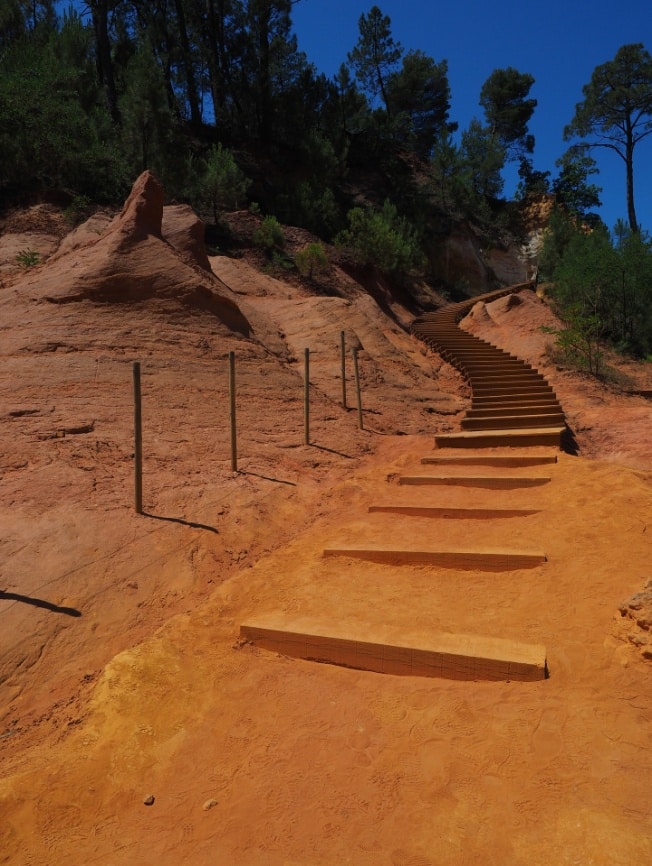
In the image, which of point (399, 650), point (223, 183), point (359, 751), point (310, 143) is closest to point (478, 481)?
point (399, 650)

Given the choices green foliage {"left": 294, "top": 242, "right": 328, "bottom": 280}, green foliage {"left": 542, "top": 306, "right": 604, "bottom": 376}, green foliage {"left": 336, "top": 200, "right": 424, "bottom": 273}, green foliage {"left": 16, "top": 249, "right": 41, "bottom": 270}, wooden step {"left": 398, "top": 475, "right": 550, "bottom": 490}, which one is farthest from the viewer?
green foliage {"left": 336, "top": 200, "right": 424, "bottom": 273}

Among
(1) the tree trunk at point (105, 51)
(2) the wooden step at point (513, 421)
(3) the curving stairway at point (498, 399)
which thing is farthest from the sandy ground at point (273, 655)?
(1) the tree trunk at point (105, 51)

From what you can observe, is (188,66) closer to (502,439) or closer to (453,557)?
(502,439)

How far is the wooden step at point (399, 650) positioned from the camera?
2881mm

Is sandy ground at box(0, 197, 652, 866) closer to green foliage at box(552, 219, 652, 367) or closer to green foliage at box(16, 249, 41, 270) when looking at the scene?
green foliage at box(16, 249, 41, 270)

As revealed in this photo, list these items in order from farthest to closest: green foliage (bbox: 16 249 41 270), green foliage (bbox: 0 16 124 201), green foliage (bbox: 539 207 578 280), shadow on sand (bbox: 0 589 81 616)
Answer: green foliage (bbox: 539 207 578 280) → green foliage (bbox: 0 16 124 201) → green foliage (bbox: 16 249 41 270) → shadow on sand (bbox: 0 589 81 616)

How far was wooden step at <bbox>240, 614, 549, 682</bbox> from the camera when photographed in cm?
288

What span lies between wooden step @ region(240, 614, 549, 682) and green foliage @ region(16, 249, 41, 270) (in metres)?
9.83

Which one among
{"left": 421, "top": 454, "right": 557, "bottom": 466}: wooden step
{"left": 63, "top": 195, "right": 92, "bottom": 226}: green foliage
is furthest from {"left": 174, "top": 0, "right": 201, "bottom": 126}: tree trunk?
{"left": 421, "top": 454, "right": 557, "bottom": 466}: wooden step

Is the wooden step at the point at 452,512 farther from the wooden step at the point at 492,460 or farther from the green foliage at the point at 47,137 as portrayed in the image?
the green foliage at the point at 47,137

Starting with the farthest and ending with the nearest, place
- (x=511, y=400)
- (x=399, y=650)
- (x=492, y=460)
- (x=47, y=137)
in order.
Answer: (x=47, y=137) < (x=511, y=400) < (x=492, y=460) < (x=399, y=650)

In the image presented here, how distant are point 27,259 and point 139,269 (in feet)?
10.6

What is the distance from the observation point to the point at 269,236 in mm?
16203

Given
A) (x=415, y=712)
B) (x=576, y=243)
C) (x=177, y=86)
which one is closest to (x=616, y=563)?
(x=415, y=712)
